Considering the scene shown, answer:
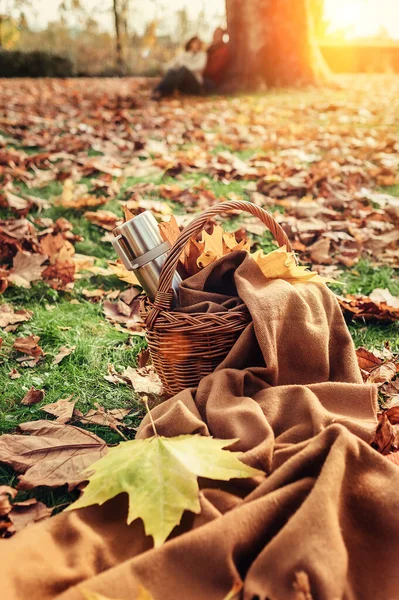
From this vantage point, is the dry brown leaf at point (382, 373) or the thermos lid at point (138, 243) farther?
the dry brown leaf at point (382, 373)

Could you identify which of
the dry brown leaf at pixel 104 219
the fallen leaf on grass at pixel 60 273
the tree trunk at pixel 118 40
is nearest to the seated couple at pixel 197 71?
the tree trunk at pixel 118 40

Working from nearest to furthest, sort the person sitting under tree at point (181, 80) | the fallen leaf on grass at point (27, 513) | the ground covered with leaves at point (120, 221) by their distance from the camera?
the fallen leaf on grass at point (27, 513) → the ground covered with leaves at point (120, 221) → the person sitting under tree at point (181, 80)

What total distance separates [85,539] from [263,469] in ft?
1.49

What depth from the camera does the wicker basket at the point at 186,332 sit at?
5.64 ft

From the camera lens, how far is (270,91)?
9.09m

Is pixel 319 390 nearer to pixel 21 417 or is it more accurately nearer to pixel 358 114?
pixel 21 417

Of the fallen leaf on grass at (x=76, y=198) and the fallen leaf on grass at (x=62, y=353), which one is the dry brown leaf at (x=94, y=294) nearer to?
the fallen leaf on grass at (x=62, y=353)

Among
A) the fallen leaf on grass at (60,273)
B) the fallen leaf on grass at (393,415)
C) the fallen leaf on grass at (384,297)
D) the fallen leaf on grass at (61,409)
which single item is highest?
the fallen leaf on grass at (60,273)

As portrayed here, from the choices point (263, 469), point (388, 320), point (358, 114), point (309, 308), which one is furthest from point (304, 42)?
point (263, 469)

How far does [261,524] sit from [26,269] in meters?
2.09

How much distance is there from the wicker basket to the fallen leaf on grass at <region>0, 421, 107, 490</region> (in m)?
0.32

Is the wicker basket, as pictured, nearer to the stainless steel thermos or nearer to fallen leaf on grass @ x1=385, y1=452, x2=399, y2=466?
the stainless steel thermos

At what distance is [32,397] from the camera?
6.67 ft

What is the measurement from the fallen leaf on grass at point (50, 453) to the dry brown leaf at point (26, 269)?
1153mm
